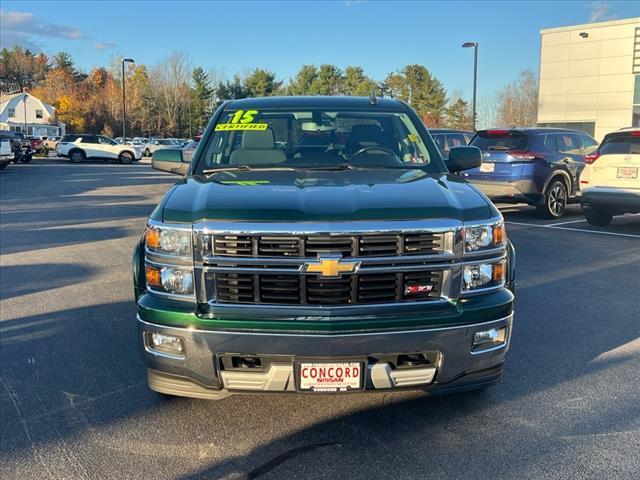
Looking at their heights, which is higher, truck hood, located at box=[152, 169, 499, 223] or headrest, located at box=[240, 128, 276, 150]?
headrest, located at box=[240, 128, 276, 150]

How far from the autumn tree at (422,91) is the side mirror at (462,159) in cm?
6496

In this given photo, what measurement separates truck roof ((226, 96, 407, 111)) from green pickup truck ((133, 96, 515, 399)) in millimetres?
1772

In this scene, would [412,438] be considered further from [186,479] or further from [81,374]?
[81,374]

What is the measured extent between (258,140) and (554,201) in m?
9.51

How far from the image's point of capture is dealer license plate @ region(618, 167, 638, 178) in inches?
394

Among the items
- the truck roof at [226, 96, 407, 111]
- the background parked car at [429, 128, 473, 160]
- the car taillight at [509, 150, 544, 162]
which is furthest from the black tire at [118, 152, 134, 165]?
the truck roof at [226, 96, 407, 111]

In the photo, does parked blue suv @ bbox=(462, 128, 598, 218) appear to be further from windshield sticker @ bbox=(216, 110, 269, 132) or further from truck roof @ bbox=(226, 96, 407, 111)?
windshield sticker @ bbox=(216, 110, 269, 132)

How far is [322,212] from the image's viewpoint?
3006mm

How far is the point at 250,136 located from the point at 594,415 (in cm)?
305

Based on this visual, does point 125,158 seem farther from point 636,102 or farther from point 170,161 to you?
point 170,161

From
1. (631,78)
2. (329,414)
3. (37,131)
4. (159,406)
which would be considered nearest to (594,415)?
(329,414)

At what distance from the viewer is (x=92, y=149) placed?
38.8 metres

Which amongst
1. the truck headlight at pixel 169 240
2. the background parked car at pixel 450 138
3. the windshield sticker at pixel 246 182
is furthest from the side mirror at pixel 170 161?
the background parked car at pixel 450 138

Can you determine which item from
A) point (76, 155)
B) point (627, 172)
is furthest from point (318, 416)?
point (76, 155)
